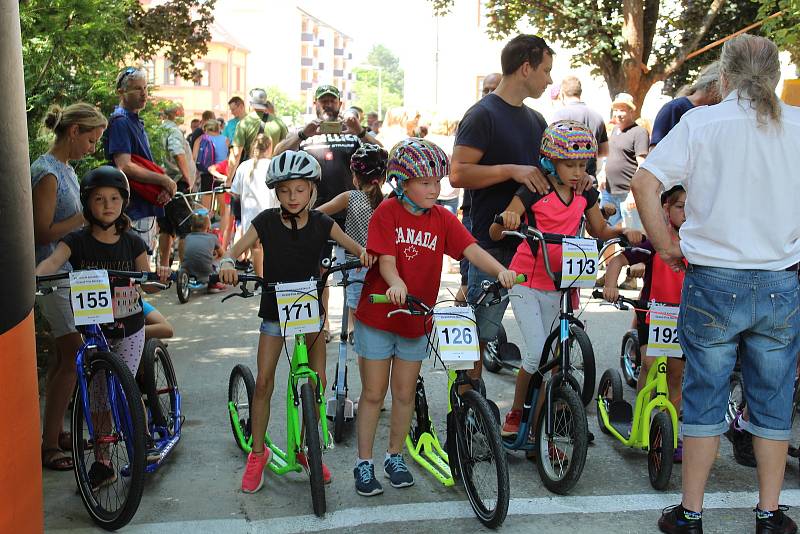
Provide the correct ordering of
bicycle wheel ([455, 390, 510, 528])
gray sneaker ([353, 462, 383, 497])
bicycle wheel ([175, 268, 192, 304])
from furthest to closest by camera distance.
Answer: bicycle wheel ([175, 268, 192, 304]) < gray sneaker ([353, 462, 383, 497]) < bicycle wheel ([455, 390, 510, 528])

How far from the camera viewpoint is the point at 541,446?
5.30 metres

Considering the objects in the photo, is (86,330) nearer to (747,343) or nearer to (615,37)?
(747,343)

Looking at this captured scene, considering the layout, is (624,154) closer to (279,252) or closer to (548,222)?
(548,222)

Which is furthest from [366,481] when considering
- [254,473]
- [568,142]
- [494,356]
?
[494,356]

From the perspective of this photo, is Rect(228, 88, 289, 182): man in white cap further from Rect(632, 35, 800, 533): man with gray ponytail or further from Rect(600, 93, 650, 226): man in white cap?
Rect(632, 35, 800, 533): man with gray ponytail

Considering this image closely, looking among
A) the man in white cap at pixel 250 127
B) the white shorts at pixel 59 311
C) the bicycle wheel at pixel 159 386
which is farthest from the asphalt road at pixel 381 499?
the man in white cap at pixel 250 127

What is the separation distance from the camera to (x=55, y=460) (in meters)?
5.45

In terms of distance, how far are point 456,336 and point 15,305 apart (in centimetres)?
195

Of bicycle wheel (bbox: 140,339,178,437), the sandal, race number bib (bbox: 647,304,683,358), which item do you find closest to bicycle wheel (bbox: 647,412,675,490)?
race number bib (bbox: 647,304,683,358)

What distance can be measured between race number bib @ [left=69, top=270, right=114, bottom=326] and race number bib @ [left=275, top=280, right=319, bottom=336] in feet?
2.71

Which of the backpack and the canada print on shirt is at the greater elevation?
the backpack

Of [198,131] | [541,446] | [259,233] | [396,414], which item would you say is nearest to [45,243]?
[259,233]

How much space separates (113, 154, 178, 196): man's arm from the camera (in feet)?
23.9

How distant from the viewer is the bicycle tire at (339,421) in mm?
6027
